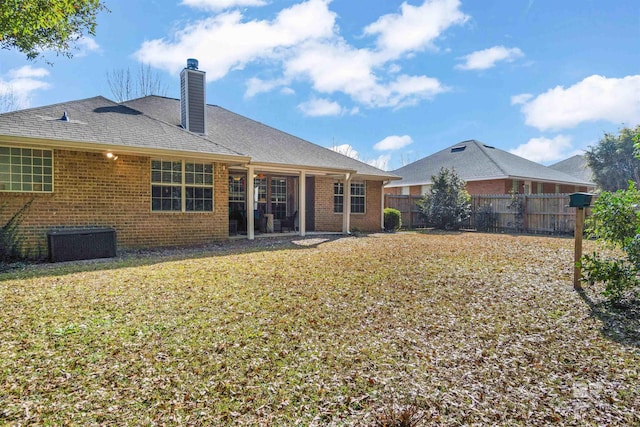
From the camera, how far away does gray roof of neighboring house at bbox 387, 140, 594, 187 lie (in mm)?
21531

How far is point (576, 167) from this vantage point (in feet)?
111

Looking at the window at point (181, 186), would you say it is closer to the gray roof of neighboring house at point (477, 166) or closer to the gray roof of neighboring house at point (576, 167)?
the gray roof of neighboring house at point (477, 166)

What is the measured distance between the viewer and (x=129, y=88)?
2731 cm

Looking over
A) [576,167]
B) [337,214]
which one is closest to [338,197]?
[337,214]

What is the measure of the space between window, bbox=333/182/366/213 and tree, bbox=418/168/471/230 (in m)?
4.27

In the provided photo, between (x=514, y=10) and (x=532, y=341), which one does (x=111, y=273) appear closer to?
(x=532, y=341)

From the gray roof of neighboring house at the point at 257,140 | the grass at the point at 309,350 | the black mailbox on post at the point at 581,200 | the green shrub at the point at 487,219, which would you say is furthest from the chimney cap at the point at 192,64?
the green shrub at the point at 487,219

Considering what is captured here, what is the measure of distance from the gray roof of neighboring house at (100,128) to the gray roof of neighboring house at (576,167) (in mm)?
33390

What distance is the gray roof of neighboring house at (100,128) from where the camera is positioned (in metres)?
8.62

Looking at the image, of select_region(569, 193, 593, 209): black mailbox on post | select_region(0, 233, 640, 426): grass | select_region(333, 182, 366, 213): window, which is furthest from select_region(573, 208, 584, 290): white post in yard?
select_region(333, 182, 366, 213): window

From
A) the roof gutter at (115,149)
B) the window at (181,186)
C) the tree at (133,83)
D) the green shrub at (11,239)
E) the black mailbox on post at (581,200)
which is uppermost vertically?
the tree at (133,83)

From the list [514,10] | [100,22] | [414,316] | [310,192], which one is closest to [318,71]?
[310,192]

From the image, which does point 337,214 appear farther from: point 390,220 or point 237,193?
point 237,193

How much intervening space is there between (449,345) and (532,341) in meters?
0.99
